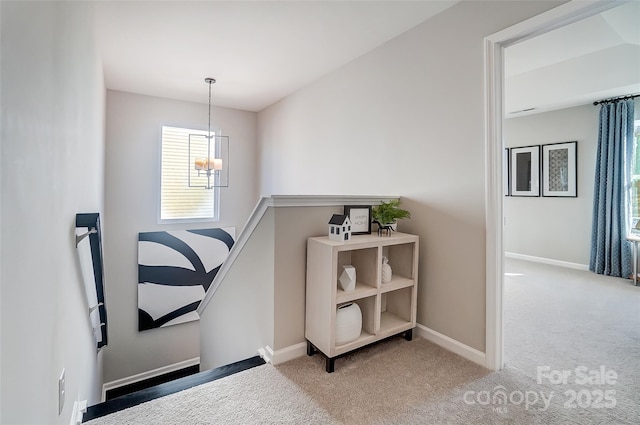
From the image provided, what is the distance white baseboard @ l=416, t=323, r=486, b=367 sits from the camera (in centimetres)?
204

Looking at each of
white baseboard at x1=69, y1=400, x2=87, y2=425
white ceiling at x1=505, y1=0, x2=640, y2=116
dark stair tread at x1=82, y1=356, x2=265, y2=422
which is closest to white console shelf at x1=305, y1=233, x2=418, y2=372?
dark stair tread at x1=82, y1=356, x2=265, y2=422

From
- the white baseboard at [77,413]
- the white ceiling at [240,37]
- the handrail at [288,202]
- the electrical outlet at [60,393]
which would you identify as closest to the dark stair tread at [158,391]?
the white baseboard at [77,413]

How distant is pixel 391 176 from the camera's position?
2816 mm

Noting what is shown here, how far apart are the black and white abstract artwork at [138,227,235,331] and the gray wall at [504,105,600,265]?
14.3 ft

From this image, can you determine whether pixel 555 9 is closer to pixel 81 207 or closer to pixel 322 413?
→ pixel 322 413

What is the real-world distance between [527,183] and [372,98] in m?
3.82

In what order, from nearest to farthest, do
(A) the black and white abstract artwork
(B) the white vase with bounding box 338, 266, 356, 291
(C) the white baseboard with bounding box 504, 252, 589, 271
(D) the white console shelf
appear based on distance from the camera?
1. (D) the white console shelf
2. (B) the white vase with bounding box 338, 266, 356, 291
3. (A) the black and white abstract artwork
4. (C) the white baseboard with bounding box 504, 252, 589, 271

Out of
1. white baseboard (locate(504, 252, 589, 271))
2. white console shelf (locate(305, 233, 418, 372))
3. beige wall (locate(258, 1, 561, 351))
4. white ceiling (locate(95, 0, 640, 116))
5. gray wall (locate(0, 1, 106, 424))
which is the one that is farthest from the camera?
white baseboard (locate(504, 252, 589, 271))

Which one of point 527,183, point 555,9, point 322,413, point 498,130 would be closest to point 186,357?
point 322,413

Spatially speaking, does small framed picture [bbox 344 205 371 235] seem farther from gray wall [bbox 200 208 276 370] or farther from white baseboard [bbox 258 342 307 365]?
white baseboard [bbox 258 342 307 365]

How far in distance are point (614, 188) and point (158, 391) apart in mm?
5659

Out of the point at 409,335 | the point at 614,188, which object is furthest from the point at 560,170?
the point at 409,335

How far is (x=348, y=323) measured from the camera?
1.97m

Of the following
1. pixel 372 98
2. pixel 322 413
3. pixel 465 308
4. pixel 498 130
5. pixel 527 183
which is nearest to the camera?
pixel 322 413
